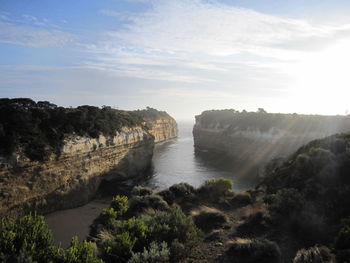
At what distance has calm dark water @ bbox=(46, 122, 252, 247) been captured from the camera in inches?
823

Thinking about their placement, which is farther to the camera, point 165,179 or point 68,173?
point 165,179

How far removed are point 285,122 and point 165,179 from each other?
32.0 meters

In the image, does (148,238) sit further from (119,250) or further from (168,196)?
(168,196)

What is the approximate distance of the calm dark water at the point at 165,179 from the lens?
68.6 ft

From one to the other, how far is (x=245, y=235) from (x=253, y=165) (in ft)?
133

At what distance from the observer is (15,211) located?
21562 millimetres

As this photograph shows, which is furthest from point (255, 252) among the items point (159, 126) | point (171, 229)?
point (159, 126)

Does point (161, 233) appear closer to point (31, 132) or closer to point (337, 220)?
point (337, 220)

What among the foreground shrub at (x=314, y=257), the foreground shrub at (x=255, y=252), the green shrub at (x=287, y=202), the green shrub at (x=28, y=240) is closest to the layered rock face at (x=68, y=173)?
the green shrub at (x=28, y=240)

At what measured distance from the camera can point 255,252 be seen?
27.4 feet

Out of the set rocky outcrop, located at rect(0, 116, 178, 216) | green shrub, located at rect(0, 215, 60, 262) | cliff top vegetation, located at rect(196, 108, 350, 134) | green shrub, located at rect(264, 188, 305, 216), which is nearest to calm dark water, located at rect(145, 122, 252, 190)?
rocky outcrop, located at rect(0, 116, 178, 216)

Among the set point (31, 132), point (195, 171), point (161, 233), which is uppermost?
point (31, 132)

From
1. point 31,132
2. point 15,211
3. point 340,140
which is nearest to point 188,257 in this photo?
point 340,140

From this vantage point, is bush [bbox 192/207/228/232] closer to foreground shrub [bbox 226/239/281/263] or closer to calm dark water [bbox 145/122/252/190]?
foreground shrub [bbox 226/239/281/263]
